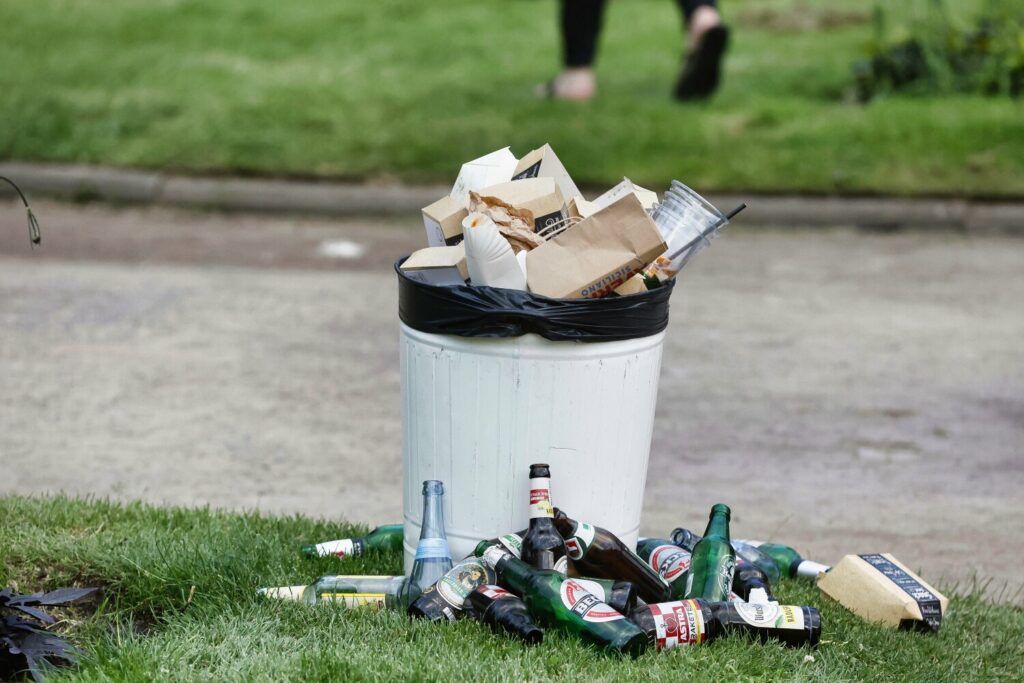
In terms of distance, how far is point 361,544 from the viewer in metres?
3.83

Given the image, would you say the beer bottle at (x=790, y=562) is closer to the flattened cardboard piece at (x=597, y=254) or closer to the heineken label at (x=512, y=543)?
the heineken label at (x=512, y=543)

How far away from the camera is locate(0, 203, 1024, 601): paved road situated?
4672mm

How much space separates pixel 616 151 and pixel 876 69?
8.54ft

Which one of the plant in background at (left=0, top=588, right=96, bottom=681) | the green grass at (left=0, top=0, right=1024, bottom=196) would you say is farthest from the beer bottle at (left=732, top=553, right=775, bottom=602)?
the green grass at (left=0, top=0, right=1024, bottom=196)

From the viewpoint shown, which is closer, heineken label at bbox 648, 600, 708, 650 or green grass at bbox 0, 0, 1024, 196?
heineken label at bbox 648, 600, 708, 650

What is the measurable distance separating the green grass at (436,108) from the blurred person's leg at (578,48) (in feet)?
0.66

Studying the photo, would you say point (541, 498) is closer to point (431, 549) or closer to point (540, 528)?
point (540, 528)

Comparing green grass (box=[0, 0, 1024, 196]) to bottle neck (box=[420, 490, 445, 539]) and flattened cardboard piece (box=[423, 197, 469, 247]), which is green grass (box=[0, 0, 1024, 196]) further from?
bottle neck (box=[420, 490, 445, 539])

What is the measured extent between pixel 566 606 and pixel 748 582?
2.28ft

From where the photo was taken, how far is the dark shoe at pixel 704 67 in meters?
9.58

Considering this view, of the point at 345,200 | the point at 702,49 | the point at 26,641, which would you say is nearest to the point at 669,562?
the point at 26,641

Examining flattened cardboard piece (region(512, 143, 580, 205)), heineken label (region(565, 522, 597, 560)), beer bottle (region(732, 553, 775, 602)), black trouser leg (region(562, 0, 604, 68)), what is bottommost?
beer bottle (region(732, 553, 775, 602))

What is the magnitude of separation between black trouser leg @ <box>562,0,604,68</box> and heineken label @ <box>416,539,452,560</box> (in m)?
7.07

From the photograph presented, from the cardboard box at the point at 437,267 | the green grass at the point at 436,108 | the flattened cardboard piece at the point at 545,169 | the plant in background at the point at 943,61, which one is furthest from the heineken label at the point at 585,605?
the plant in background at the point at 943,61
